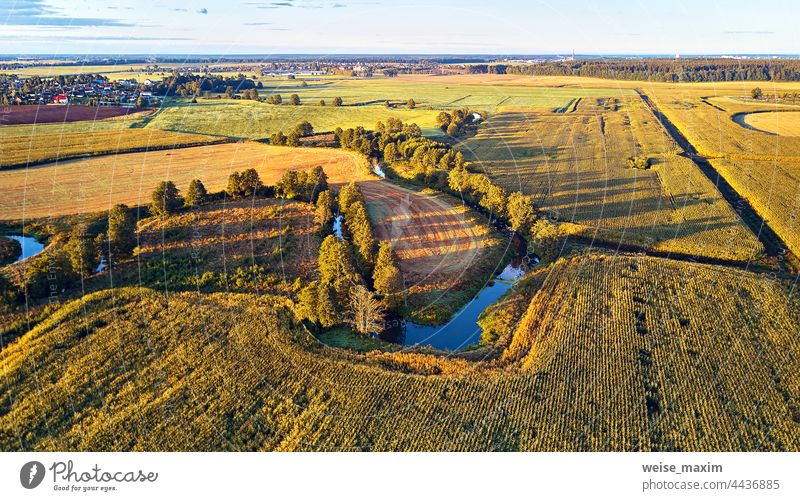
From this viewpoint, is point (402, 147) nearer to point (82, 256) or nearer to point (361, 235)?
point (361, 235)

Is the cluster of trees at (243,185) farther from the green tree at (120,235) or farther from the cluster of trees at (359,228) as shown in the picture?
the green tree at (120,235)

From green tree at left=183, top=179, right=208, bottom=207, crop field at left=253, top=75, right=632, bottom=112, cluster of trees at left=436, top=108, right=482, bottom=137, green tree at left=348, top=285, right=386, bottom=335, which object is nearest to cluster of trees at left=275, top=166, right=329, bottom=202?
green tree at left=183, top=179, right=208, bottom=207

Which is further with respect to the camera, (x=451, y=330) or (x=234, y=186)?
(x=234, y=186)

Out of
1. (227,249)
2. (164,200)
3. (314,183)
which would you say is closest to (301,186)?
(314,183)

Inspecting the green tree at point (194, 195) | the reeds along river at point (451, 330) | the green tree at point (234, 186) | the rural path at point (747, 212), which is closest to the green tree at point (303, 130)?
the green tree at point (234, 186)

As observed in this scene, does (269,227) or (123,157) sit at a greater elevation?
(123,157)

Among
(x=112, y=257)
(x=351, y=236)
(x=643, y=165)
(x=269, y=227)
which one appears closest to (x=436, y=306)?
(x=351, y=236)
